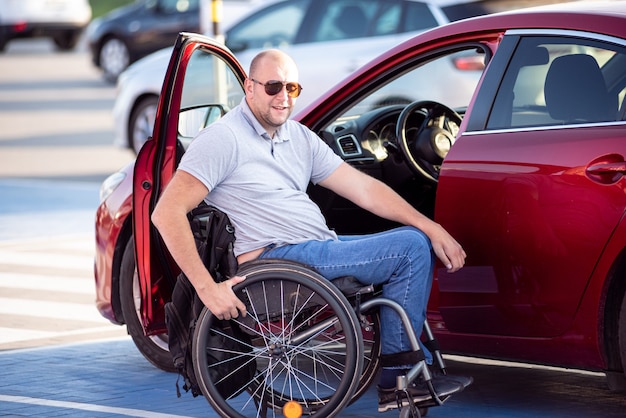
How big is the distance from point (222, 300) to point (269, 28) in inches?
359

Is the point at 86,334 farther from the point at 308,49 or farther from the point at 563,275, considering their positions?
the point at 308,49

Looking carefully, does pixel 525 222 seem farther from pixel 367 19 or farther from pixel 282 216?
pixel 367 19

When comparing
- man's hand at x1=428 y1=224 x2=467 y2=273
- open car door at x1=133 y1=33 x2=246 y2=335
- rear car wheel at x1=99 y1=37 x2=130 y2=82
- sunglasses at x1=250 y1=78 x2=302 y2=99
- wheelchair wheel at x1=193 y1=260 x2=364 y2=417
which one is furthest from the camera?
rear car wheel at x1=99 y1=37 x2=130 y2=82

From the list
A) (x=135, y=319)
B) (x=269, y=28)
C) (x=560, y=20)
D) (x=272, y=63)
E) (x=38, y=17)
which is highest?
(x=560, y=20)

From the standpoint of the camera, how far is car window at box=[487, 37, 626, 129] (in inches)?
209

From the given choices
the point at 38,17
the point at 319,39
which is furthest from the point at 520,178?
the point at 38,17

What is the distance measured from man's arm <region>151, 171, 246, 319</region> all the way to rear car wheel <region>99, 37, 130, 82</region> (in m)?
19.6

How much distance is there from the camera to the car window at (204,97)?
6.30 m

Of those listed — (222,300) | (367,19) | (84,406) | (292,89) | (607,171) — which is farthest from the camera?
(367,19)

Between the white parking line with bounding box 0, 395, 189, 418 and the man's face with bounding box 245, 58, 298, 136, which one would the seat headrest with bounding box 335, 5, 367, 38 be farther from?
the man's face with bounding box 245, 58, 298, 136

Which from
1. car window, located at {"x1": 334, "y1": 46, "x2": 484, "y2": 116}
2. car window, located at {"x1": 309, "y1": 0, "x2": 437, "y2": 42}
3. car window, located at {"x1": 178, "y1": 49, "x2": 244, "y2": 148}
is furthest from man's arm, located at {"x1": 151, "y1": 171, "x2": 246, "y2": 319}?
car window, located at {"x1": 309, "y1": 0, "x2": 437, "y2": 42}

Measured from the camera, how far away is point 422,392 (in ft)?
17.1

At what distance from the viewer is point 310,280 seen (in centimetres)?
514

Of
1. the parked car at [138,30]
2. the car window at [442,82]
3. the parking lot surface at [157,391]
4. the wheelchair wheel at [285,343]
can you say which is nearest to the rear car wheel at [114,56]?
the parked car at [138,30]
